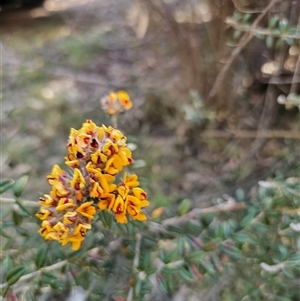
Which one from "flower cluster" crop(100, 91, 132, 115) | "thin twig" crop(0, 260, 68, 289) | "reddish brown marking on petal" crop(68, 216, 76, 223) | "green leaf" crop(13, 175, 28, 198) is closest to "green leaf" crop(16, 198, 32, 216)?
"green leaf" crop(13, 175, 28, 198)

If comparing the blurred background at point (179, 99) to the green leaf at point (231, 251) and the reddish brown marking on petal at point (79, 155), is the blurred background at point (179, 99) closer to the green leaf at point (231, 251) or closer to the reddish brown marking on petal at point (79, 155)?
the green leaf at point (231, 251)

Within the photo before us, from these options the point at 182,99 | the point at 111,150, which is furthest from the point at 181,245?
the point at 182,99

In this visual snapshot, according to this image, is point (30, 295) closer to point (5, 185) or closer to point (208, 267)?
point (5, 185)

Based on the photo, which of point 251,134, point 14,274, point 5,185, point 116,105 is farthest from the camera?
point 251,134

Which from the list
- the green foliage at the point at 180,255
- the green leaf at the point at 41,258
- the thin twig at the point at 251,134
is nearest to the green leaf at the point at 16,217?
the green foliage at the point at 180,255

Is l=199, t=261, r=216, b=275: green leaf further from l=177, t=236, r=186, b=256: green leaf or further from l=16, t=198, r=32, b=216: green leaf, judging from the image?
l=16, t=198, r=32, b=216: green leaf

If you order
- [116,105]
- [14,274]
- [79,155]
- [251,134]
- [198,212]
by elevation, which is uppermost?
[79,155]

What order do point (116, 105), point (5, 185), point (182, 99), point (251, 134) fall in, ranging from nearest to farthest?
point (5, 185) < point (116, 105) < point (251, 134) < point (182, 99)
